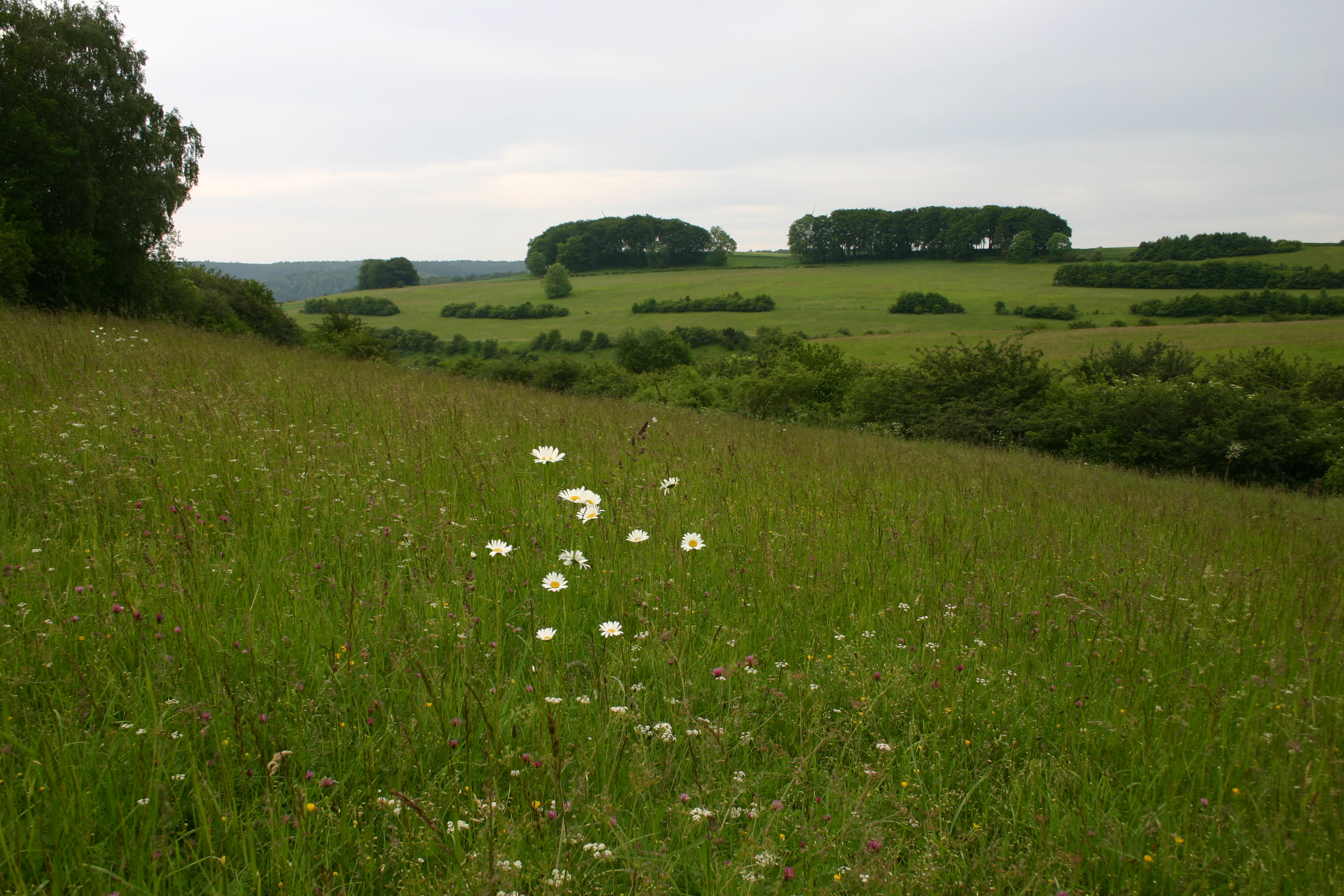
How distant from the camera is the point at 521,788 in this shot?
172 centimetres

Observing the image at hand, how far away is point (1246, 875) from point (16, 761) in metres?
3.01

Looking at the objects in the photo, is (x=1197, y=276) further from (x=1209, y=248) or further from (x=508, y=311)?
(x=508, y=311)

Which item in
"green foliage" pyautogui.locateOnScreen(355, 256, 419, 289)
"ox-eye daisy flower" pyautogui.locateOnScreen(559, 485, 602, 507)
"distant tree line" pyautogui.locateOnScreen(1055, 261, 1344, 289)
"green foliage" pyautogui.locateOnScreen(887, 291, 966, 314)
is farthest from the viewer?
"green foliage" pyautogui.locateOnScreen(355, 256, 419, 289)

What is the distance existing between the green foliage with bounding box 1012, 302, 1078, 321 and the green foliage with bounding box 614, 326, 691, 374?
3464 cm

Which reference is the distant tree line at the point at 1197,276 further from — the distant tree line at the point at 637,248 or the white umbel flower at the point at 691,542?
the white umbel flower at the point at 691,542

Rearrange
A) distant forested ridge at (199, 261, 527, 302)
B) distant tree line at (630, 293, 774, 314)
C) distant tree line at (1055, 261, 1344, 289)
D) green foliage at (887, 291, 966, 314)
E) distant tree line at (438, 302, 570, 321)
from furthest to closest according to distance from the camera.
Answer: distant forested ridge at (199, 261, 527, 302)
distant tree line at (438, 302, 570, 321)
distant tree line at (630, 293, 774, 314)
green foliage at (887, 291, 966, 314)
distant tree line at (1055, 261, 1344, 289)

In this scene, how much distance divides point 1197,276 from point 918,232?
138 feet

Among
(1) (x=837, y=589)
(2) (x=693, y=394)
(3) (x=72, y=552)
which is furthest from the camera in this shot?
(2) (x=693, y=394)

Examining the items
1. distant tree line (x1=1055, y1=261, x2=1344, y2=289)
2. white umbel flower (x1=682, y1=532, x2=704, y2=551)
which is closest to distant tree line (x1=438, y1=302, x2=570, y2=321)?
distant tree line (x1=1055, y1=261, x2=1344, y2=289)

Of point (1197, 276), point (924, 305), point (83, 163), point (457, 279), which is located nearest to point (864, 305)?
point (924, 305)

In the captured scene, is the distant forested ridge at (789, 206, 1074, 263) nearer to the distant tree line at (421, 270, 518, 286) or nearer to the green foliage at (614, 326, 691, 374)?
the distant tree line at (421, 270, 518, 286)

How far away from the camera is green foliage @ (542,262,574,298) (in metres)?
90.7

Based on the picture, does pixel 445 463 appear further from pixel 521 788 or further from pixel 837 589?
pixel 521 788

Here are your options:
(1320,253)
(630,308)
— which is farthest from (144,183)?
(1320,253)
